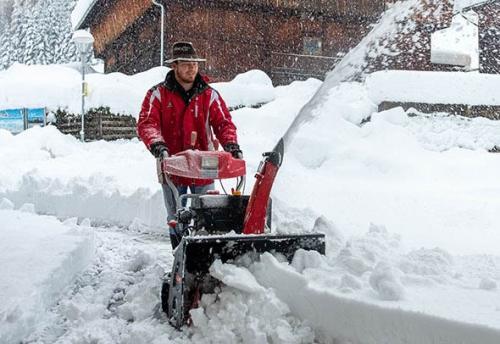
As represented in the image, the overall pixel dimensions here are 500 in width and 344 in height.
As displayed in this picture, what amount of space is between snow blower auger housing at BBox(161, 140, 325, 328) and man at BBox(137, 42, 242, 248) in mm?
679

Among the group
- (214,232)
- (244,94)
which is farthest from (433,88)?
(214,232)

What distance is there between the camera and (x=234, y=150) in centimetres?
436

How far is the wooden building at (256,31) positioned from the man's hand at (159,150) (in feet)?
60.2

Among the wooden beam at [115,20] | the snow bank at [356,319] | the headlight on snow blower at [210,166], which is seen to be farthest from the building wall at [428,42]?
the snow bank at [356,319]

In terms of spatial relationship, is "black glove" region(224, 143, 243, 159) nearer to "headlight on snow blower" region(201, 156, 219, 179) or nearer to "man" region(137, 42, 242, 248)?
"man" region(137, 42, 242, 248)

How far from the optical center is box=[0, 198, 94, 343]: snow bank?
3.39m

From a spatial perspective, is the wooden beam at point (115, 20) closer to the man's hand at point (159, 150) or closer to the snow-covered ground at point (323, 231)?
the snow-covered ground at point (323, 231)

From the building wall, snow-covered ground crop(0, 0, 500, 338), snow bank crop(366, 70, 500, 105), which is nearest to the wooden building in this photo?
the building wall

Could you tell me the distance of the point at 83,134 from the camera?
19.0 m

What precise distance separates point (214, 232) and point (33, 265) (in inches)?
58.6

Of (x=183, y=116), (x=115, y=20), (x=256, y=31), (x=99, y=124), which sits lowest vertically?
(x=99, y=124)

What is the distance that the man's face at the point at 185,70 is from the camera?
4426 mm

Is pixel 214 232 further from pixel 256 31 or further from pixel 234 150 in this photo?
pixel 256 31

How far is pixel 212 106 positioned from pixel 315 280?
6.95ft
